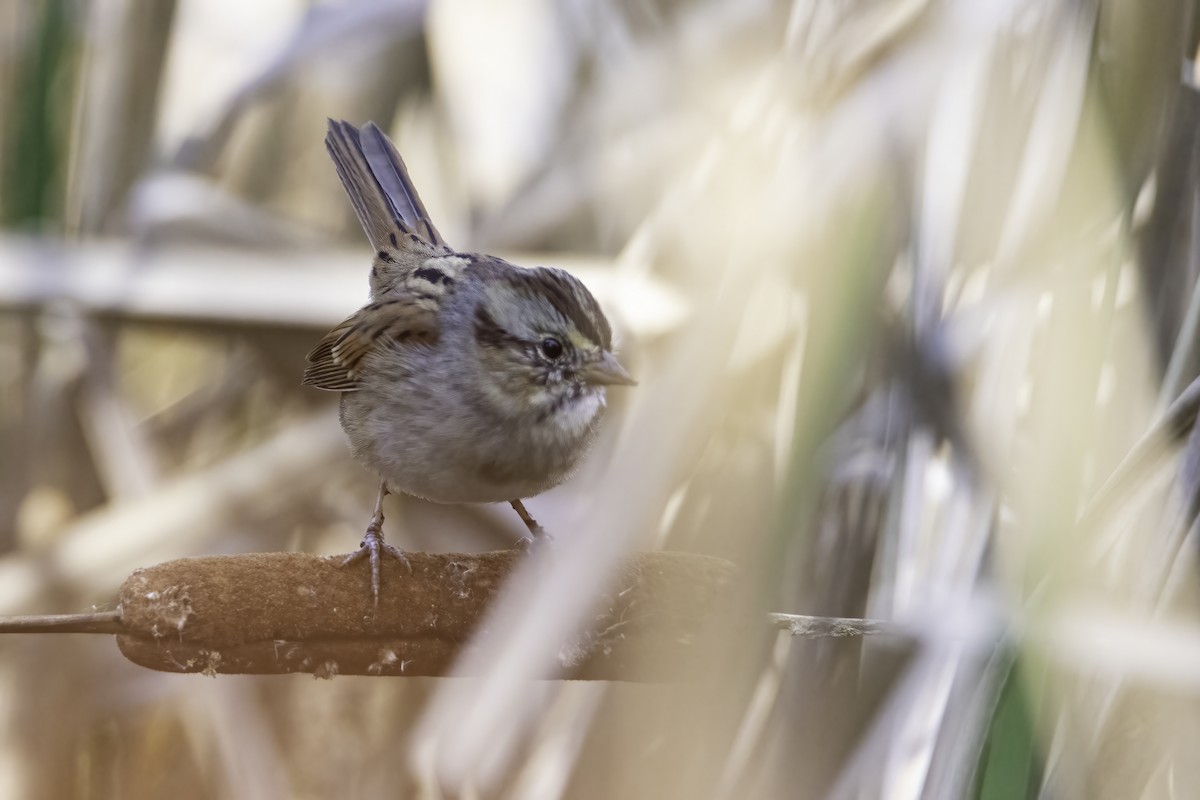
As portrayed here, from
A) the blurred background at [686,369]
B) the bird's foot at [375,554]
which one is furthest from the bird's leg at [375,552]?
the blurred background at [686,369]

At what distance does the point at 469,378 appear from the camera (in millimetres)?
1102

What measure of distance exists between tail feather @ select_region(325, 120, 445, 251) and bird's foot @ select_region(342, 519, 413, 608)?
18.3 inches

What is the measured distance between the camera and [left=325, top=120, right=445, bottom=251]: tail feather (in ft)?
4.33

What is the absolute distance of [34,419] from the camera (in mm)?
1686

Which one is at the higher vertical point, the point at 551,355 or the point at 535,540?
the point at 551,355

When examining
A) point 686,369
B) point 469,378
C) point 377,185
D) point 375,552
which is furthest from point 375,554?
point 377,185

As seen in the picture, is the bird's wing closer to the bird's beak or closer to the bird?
the bird

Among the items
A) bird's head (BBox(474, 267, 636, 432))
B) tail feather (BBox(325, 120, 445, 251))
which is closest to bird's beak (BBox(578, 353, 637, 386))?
bird's head (BBox(474, 267, 636, 432))

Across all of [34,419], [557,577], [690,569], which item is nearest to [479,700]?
[557,577]

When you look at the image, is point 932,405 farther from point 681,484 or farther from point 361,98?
point 361,98

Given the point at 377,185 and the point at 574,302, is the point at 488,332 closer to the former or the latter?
the point at 574,302

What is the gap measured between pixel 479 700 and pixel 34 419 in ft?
3.53

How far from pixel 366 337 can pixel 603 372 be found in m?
0.35

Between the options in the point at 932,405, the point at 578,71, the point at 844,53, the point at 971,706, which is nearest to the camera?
the point at 971,706
